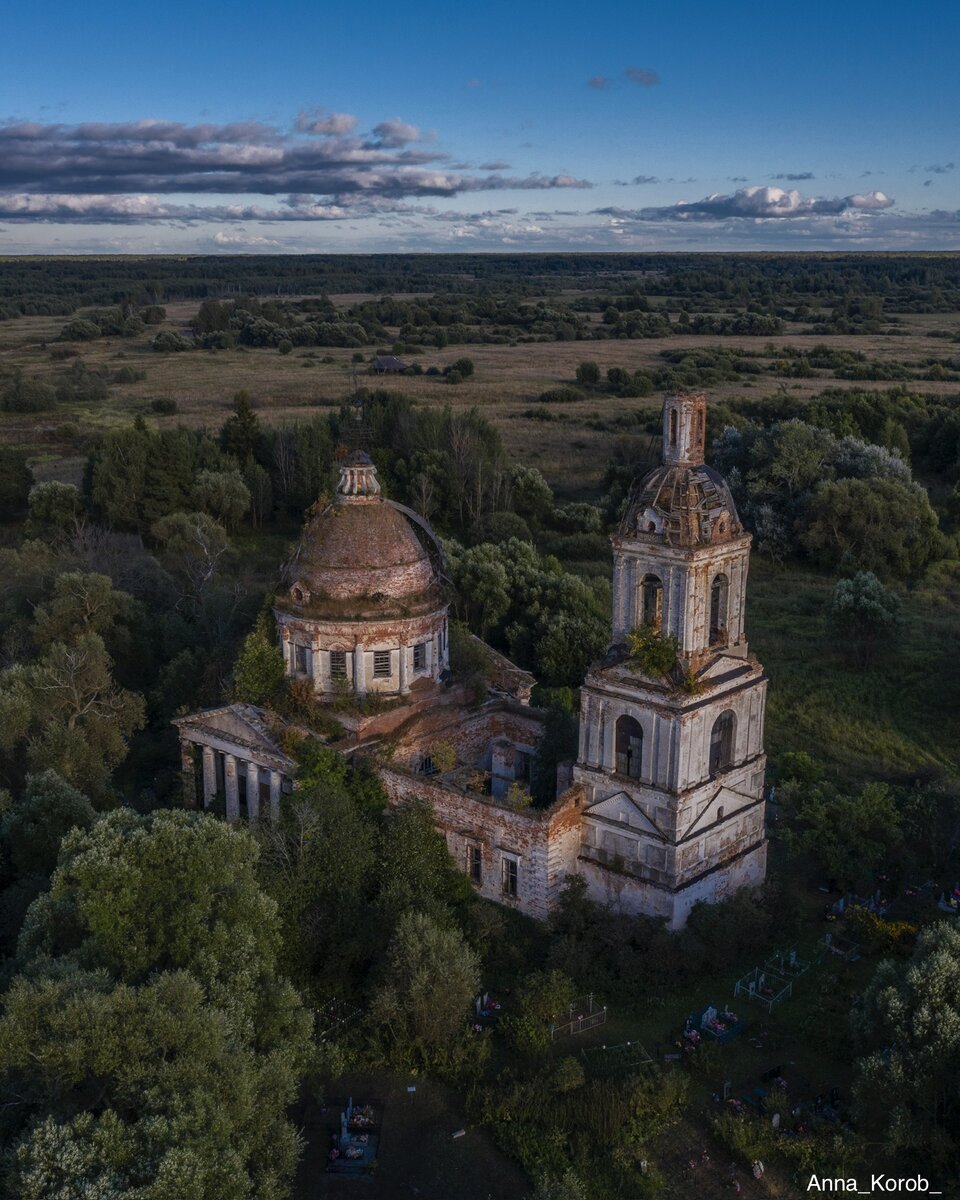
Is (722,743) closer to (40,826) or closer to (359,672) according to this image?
(359,672)

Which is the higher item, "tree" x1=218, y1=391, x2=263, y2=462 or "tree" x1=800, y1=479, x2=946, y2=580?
"tree" x1=218, y1=391, x2=263, y2=462

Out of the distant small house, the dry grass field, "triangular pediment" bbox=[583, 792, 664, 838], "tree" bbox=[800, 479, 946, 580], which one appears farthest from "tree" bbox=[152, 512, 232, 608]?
the distant small house

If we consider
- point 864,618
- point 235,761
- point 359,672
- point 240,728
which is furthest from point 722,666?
point 864,618

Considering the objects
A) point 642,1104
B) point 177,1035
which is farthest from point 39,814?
point 642,1104

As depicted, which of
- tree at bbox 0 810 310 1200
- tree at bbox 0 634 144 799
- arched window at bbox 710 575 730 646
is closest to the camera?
tree at bbox 0 810 310 1200

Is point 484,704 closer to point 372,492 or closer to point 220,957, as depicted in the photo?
point 372,492

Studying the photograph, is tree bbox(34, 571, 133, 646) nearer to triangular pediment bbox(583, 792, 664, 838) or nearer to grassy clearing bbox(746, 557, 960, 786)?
triangular pediment bbox(583, 792, 664, 838)
